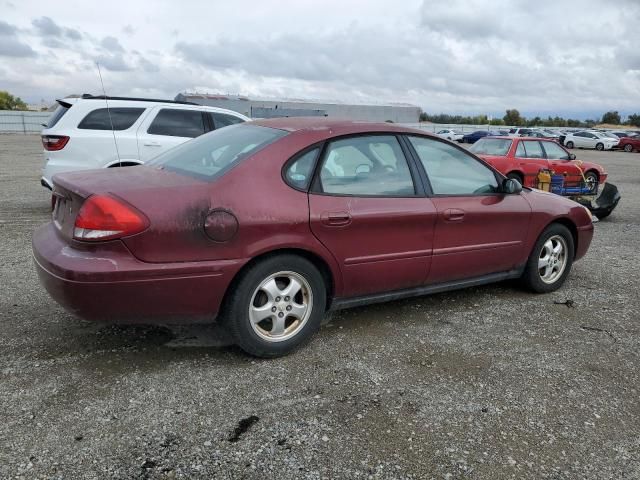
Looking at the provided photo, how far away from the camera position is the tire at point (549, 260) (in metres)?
4.84

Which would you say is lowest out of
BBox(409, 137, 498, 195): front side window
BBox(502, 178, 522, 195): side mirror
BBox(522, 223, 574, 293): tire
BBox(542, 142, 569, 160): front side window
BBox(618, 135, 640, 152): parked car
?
BBox(618, 135, 640, 152): parked car

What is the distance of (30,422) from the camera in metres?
2.71

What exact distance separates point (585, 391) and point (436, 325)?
1.18 meters

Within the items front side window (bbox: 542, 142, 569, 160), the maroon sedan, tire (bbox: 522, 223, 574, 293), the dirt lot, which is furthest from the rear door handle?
front side window (bbox: 542, 142, 569, 160)

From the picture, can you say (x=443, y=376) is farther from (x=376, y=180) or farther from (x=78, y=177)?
(x=78, y=177)

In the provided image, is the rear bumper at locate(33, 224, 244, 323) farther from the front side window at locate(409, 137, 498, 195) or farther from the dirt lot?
the front side window at locate(409, 137, 498, 195)

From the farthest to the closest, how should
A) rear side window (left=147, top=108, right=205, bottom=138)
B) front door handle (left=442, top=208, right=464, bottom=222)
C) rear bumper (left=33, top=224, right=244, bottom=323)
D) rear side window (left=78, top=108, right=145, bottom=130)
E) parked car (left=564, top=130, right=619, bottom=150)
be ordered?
parked car (left=564, top=130, right=619, bottom=150) → rear side window (left=147, top=108, right=205, bottom=138) → rear side window (left=78, top=108, right=145, bottom=130) → front door handle (left=442, top=208, right=464, bottom=222) → rear bumper (left=33, top=224, right=244, bottom=323)

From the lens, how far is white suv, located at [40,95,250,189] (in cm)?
730

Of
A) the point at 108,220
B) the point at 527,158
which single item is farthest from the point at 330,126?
the point at 527,158

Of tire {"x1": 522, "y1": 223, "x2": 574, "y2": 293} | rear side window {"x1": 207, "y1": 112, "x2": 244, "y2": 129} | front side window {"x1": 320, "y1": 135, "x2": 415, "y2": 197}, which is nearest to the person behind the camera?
front side window {"x1": 320, "y1": 135, "x2": 415, "y2": 197}

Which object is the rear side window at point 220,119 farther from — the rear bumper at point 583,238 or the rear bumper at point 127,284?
the rear bumper at point 127,284

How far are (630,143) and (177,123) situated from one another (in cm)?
3824

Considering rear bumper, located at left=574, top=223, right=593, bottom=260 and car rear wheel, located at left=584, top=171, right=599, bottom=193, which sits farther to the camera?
car rear wheel, located at left=584, top=171, right=599, bottom=193

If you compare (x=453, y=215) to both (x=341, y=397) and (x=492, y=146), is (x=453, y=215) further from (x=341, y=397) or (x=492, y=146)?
(x=492, y=146)
